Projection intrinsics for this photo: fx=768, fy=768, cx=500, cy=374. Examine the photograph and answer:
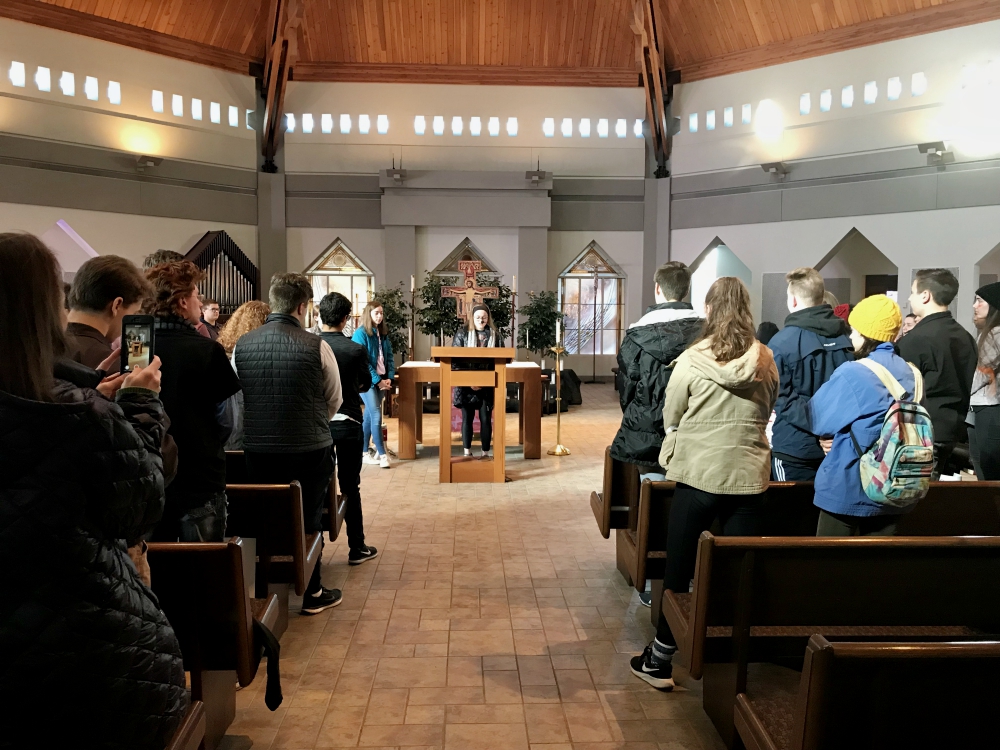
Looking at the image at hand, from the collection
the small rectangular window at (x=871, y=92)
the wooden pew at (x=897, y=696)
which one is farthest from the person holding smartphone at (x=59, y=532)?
the small rectangular window at (x=871, y=92)

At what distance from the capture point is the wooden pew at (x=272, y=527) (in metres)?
3.20

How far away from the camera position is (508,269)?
1351 centimetres

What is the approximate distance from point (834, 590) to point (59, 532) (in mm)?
2102

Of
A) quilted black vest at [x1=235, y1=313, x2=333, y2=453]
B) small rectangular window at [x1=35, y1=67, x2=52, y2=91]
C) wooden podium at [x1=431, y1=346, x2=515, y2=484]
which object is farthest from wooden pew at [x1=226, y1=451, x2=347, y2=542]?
small rectangular window at [x1=35, y1=67, x2=52, y2=91]

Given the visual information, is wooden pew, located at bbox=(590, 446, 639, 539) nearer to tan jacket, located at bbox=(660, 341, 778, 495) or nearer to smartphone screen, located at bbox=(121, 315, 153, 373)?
tan jacket, located at bbox=(660, 341, 778, 495)

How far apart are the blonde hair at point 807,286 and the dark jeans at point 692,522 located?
114 cm

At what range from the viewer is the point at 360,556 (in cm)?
462

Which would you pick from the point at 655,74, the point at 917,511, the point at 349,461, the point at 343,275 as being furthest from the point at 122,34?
the point at 917,511

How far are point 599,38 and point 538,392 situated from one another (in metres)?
7.81

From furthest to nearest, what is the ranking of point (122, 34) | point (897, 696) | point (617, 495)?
point (122, 34), point (617, 495), point (897, 696)

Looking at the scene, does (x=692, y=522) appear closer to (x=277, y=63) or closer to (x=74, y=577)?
(x=74, y=577)

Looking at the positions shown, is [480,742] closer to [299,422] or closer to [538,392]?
[299,422]

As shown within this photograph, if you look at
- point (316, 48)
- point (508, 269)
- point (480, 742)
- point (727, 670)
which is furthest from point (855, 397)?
point (316, 48)

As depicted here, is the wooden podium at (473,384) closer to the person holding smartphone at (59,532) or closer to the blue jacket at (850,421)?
the blue jacket at (850,421)
